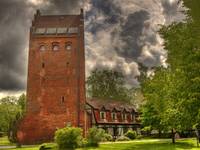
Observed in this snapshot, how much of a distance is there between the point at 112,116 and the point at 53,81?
14.0 m

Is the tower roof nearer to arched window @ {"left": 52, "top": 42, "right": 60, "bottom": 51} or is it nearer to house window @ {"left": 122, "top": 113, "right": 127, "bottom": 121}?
arched window @ {"left": 52, "top": 42, "right": 60, "bottom": 51}

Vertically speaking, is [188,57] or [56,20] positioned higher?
[56,20]

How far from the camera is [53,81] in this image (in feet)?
160

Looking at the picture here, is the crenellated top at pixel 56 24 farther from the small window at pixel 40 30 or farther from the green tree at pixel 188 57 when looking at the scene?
the green tree at pixel 188 57

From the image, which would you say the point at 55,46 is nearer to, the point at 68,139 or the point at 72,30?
the point at 72,30

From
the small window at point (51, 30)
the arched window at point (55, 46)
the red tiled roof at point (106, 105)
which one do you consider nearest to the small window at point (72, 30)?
the small window at point (51, 30)

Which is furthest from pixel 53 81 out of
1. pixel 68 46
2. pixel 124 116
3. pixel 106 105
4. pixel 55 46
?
A: pixel 124 116

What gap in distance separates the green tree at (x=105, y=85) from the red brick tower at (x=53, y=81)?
3460cm

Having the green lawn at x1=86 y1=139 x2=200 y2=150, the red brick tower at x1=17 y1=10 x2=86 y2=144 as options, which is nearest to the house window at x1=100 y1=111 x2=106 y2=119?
the red brick tower at x1=17 y1=10 x2=86 y2=144

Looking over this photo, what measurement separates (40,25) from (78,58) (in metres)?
8.18

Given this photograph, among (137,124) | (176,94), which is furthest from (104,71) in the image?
(176,94)

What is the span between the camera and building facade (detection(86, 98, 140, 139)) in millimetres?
51906

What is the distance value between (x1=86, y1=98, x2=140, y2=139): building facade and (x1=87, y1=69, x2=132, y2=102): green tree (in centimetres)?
1986

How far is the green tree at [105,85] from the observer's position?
8422cm
